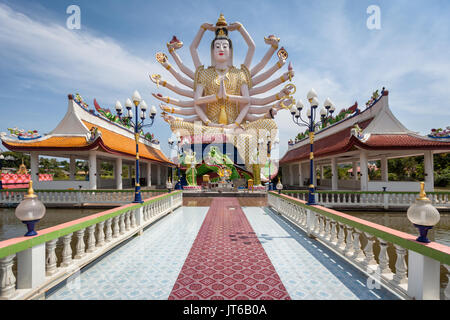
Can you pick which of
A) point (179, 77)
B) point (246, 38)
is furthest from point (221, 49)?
point (179, 77)

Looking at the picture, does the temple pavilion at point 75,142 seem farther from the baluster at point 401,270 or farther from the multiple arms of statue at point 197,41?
the multiple arms of statue at point 197,41

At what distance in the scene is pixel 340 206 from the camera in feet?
41.7

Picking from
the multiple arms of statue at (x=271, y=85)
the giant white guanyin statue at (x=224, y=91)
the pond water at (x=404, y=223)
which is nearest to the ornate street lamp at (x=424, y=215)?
the pond water at (x=404, y=223)

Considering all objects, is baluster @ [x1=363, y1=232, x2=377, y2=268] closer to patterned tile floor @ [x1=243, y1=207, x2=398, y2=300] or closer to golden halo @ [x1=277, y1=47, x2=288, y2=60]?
patterned tile floor @ [x1=243, y1=207, x2=398, y2=300]

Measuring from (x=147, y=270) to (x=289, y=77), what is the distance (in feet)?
97.5

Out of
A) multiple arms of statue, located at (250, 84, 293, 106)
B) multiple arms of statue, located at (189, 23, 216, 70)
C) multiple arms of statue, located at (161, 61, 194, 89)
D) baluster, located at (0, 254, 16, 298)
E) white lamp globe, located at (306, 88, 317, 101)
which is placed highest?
multiple arms of statue, located at (189, 23, 216, 70)

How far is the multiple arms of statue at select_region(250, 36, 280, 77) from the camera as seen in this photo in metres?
29.2

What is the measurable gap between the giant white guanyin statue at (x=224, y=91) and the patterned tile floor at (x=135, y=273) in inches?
851

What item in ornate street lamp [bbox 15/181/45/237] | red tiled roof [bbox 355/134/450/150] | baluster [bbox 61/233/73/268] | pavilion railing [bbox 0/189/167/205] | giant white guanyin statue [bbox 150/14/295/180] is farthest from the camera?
giant white guanyin statue [bbox 150/14/295/180]

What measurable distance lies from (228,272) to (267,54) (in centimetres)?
3162

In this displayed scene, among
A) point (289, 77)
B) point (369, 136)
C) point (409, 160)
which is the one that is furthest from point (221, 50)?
point (409, 160)

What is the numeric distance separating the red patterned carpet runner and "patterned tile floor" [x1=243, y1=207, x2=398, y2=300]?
0.24 m

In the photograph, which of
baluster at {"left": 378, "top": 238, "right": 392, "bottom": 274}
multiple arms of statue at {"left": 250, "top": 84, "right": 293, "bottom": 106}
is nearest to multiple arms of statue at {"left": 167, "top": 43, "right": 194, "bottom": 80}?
multiple arms of statue at {"left": 250, "top": 84, "right": 293, "bottom": 106}

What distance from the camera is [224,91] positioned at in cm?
Answer: 2791
